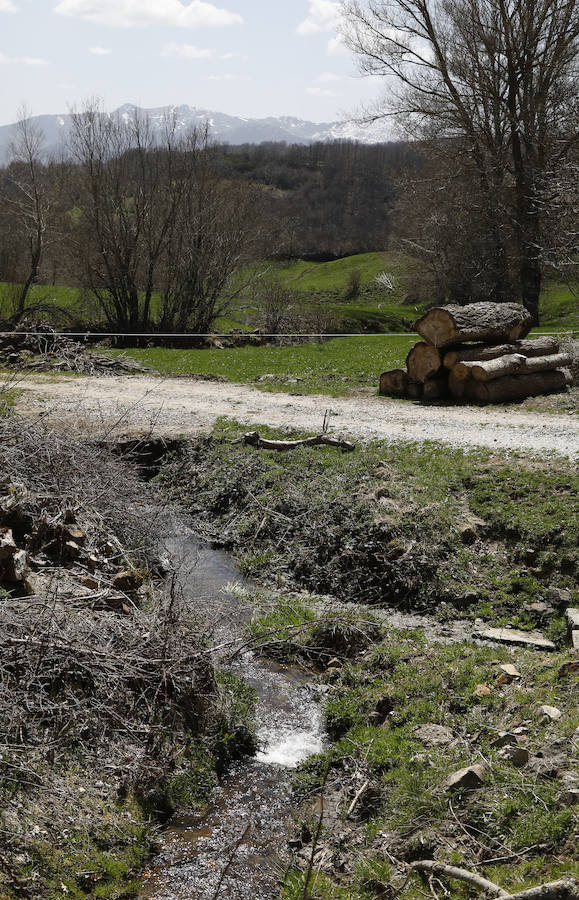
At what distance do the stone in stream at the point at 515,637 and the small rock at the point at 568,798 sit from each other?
8.00ft

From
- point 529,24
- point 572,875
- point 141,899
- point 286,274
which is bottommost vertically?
point 141,899

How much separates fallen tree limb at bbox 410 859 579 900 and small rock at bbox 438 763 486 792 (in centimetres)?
56

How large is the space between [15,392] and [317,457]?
23.0 feet

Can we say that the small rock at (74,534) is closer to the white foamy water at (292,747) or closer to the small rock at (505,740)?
the white foamy water at (292,747)

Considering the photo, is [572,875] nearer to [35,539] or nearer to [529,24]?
[35,539]

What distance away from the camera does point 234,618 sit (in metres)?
6.78

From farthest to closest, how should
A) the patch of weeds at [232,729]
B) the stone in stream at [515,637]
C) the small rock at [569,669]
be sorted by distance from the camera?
the stone in stream at [515,637] → the patch of weeds at [232,729] → the small rock at [569,669]

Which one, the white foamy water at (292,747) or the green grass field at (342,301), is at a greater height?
the green grass field at (342,301)

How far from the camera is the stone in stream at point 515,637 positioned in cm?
619

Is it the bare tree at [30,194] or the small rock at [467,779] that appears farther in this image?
the bare tree at [30,194]

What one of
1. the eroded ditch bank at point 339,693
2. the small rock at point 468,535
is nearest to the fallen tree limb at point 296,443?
the eroded ditch bank at point 339,693

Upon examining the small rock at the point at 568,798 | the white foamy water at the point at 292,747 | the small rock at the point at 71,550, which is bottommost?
the white foamy water at the point at 292,747

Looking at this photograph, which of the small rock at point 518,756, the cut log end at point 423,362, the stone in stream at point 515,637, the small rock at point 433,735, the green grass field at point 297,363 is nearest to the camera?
the small rock at point 518,756

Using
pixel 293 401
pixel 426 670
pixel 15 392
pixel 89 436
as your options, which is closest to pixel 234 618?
pixel 426 670
